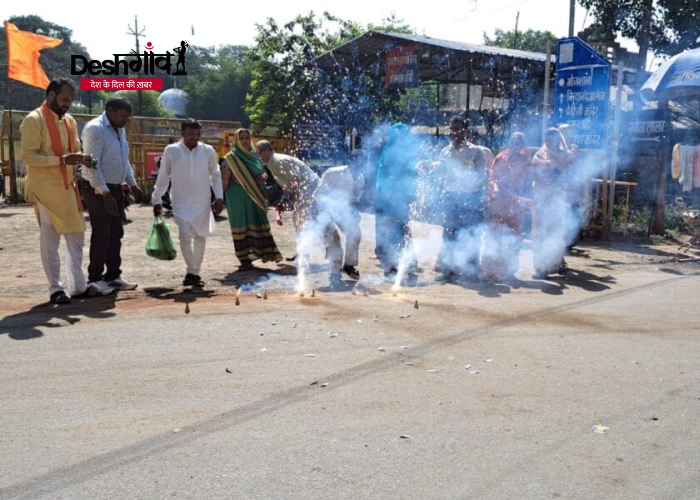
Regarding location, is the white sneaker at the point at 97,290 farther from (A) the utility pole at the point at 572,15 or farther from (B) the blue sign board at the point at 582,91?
(A) the utility pole at the point at 572,15

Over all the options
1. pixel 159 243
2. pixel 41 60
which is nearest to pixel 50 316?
pixel 159 243

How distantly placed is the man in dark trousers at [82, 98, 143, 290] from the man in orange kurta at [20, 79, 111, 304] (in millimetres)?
226

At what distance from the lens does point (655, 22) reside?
25.3 meters

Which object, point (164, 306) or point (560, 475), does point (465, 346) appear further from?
point (164, 306)

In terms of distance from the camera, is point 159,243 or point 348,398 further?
point 159,243

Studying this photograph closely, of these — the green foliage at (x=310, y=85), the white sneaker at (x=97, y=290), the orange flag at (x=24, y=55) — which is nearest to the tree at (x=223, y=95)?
the green foliage at (x=310, y=85)

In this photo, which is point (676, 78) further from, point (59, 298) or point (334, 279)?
point (59, 298)

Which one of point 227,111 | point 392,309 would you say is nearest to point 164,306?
point 392,309

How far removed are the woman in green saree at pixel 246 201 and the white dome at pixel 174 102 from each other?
45.6 m

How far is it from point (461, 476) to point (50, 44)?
52.4ft

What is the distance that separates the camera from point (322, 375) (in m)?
4.95

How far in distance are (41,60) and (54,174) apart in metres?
56.8

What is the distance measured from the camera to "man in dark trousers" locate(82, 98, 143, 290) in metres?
7.37

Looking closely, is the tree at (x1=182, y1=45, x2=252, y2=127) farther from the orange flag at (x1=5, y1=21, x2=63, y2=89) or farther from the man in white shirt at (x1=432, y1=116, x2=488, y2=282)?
the man in white shirt at (x1=432, y1=116, x2=488, y2=282)
